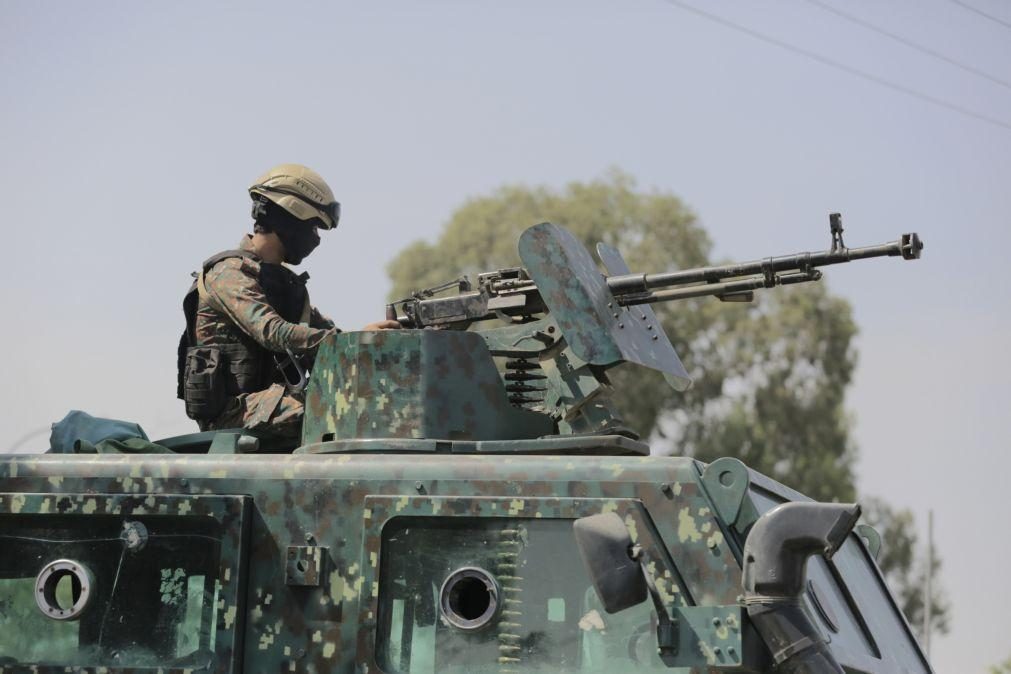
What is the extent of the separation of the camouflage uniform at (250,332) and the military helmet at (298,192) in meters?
0.41

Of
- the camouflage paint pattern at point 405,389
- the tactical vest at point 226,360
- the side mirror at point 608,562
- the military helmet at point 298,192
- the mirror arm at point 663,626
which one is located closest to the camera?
the side mirror at point 608,562

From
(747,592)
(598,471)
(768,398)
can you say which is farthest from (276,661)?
(768,398)

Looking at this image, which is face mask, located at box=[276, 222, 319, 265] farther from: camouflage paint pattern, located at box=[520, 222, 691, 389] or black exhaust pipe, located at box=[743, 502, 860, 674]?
black exhaust pipe, located at box=[743, 502, 860, 674]

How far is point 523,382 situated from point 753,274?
1190mm

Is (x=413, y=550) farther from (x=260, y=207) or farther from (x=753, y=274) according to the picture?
(x=260, y=207)

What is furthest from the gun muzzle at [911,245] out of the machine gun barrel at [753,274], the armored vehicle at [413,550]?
the armored vehicle at [413,550]

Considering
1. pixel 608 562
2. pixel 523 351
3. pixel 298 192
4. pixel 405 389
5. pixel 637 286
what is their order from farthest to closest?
pixel 298 192 < pixel 637 286 < pixel 523 351 < pixel 405 389 < pixel 608 562

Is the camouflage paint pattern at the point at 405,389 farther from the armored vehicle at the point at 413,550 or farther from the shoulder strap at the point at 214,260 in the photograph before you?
the shoulder strap at the point at 214,260

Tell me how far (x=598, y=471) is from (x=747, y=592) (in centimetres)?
67

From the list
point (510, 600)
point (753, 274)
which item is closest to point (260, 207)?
point (753, 274)

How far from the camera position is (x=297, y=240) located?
812 cm

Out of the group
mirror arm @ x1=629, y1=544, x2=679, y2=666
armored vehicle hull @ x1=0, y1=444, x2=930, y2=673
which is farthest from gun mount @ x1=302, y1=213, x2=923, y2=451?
mirror arm @ x1=629, y1=544, x2=679, y2=666

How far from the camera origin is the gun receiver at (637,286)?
7.38 m

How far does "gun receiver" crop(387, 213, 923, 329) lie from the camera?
291 inches
